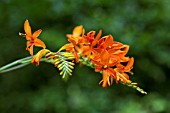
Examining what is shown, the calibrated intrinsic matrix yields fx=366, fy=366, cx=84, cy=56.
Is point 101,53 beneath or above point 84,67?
above

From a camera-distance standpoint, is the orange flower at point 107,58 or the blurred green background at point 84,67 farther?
the blurred green background at point 84,67

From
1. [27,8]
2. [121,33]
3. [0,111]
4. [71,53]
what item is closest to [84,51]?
[71,53]

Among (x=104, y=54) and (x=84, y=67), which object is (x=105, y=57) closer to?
(x=104, y=54)

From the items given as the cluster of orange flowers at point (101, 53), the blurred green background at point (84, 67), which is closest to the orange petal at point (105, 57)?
the cluster of orange flowers at point (101, 53)

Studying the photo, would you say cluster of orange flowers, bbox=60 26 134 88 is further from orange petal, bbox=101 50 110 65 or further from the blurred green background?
the blurred green background

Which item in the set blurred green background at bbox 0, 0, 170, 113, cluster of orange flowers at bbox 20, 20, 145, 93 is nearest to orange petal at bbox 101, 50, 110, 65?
cluster of orange flowers at bbox 20, 20, 145, 93

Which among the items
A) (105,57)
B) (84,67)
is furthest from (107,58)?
(84,67)

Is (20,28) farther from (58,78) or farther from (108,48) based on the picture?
(108,48)

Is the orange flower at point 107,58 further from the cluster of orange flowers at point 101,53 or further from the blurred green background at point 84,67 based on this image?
the blurred green background at point 84,67
